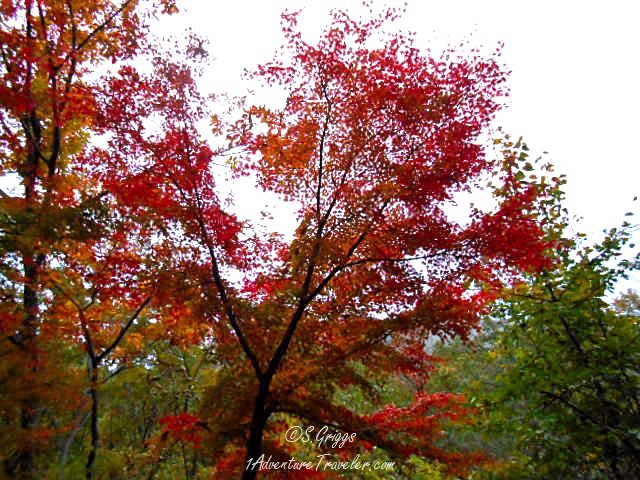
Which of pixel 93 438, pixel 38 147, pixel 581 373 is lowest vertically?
pixel 581 373

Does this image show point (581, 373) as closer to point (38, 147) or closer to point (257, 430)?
point (257, 430)

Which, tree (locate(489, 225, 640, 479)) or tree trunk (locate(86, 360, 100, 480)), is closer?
tree (locate(489, 225, 640, 479))

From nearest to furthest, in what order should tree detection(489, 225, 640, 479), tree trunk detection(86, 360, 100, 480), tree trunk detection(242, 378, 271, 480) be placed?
tree detection(489, 225, 640, 479)
tree trunk detection(242, 378, 271, 480)
tree trunk detection(86, 360, 100, 480)

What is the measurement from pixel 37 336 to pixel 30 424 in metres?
1.53

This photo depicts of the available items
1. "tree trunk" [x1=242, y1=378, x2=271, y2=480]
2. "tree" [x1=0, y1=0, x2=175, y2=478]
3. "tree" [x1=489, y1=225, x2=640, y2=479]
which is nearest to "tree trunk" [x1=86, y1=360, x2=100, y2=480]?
"tree" [x1=0, y1=0, x2=175, y2=478]

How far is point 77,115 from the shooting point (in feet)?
26.6

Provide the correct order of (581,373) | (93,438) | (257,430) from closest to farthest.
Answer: (581,373), (257,430), (93,438)

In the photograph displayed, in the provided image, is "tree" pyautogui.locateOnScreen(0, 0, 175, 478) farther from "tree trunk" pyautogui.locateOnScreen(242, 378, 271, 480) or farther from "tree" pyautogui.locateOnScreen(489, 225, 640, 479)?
"tree" pyautogui.locateOnScreen(489, 225, 640, 479)

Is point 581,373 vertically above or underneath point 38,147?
underneath

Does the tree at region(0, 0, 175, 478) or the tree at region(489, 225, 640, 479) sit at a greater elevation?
the tree at region(0, 0, 175, 478)

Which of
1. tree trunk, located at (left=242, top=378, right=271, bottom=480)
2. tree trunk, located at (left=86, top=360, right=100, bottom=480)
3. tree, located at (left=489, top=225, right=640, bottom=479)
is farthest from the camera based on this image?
tree trunk, located at (left=86, top=360, right=100, bottom=480)

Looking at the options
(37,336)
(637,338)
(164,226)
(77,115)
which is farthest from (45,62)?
(637,338)

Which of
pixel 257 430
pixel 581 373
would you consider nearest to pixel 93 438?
pixel 257 430

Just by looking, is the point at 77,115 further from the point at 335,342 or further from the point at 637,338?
the point at 637,338
